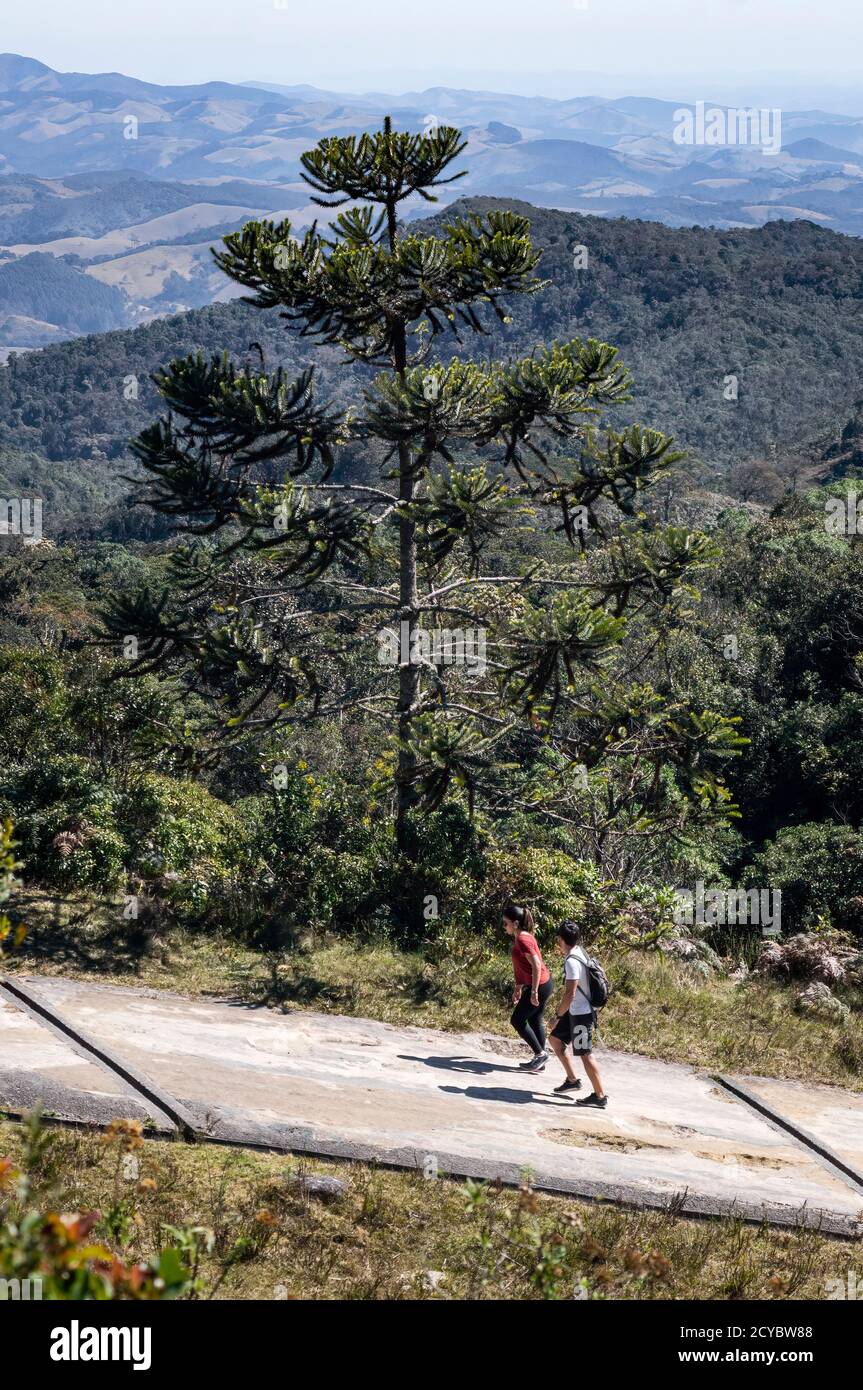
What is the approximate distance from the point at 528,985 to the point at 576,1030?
20.9 inches

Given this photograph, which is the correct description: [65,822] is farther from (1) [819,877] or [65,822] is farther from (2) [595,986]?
(1) [819,877]

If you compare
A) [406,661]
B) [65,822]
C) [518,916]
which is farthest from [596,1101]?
[65,822]

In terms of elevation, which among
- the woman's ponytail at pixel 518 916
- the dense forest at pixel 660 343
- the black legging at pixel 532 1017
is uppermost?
the dense forest at pixel 660 343

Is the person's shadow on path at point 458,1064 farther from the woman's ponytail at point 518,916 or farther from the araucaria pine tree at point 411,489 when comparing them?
the araucaria pine tree at point 411,489

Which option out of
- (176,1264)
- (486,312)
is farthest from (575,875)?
(486,312)

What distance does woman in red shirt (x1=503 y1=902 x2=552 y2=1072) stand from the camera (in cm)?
938

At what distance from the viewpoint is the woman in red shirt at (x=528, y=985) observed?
938 cm

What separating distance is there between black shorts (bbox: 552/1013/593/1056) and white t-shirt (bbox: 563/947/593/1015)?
0.21 ft

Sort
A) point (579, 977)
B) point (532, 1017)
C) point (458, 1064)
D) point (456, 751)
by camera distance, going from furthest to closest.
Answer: point (456, 751) → point (458, 1064) → point (532, 1017) → point (579, 977)

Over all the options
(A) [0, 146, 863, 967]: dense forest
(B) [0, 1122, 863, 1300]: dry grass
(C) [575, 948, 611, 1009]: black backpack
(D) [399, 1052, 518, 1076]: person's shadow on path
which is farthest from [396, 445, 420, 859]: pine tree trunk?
(B) [0, 1122, 863, 1300]: dry grass

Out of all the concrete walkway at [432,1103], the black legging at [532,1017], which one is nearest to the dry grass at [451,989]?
the concrete walkway at [432,1103]

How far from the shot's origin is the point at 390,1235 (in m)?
6.77

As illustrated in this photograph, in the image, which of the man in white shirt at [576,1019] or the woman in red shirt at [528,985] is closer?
the man in white shirt at [576,1019]
